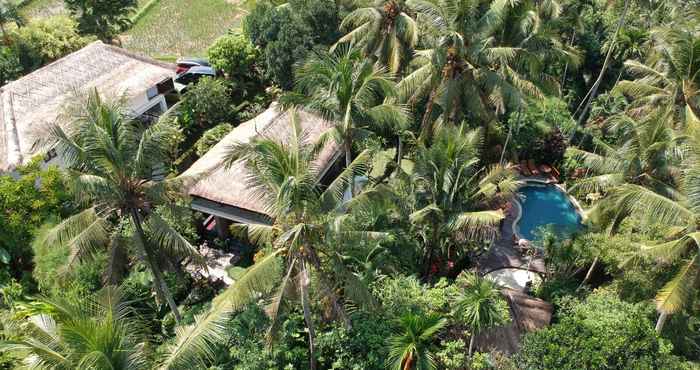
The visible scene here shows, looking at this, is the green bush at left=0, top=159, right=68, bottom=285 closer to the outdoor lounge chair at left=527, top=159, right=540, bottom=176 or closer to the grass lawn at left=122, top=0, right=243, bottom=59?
the grass lawn at left=122, top=0, right=243, bottom=59

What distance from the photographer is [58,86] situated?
2816 cm

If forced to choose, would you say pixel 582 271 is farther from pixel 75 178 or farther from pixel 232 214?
pixel 75 178

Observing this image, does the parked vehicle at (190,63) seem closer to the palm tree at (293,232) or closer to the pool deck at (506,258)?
the pool deck at (506,258)

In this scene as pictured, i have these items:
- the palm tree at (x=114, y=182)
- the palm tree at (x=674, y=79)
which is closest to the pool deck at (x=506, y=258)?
the palm tree at (x=674, y=79)

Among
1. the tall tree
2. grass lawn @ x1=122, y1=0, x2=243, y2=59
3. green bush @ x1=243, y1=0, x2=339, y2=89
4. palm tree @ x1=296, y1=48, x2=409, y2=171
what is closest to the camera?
palm tree @ x1=296, y1=48, x2=409, y2=171

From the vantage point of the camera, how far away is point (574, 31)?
3509 centimetres

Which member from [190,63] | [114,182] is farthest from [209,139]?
[114,182]

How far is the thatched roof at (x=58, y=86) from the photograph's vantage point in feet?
78.6

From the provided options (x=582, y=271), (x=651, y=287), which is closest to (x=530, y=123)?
(x=582, y=271)

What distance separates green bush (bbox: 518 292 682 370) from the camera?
15.3 meters

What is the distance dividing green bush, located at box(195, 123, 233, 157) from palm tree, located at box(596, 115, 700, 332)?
21276 millimetres

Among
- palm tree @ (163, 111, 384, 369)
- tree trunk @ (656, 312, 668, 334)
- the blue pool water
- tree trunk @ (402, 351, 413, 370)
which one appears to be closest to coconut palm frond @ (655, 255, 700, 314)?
tree trunk @ (656, 312, 668, 334)

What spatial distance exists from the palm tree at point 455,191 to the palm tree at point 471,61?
8.85 feet

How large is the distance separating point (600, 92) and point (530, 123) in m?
10.3
